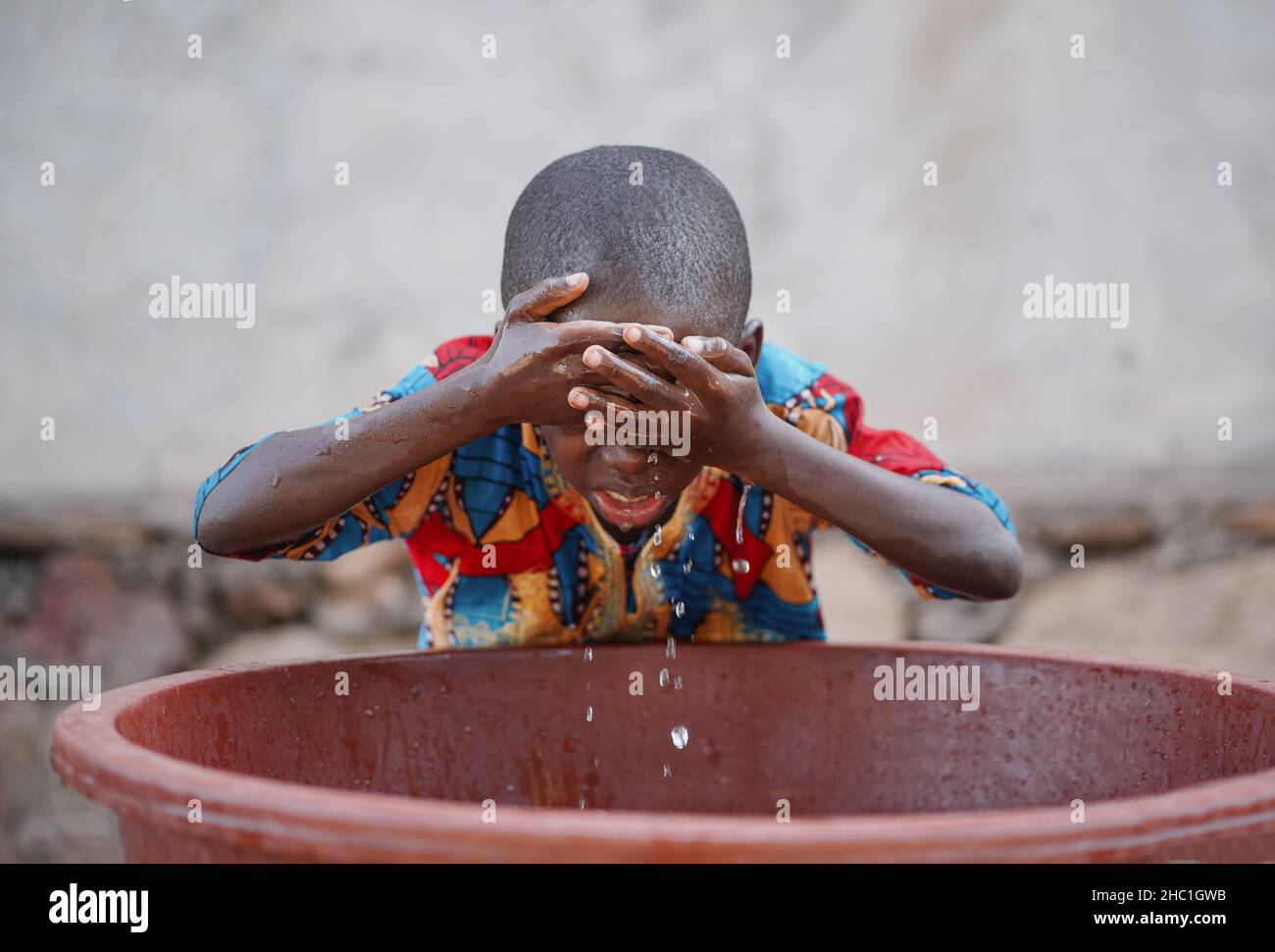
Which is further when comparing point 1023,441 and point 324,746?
point 1023,441

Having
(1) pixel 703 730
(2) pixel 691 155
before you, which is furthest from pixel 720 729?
(2) pixel 691 155

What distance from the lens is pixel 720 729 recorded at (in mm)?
1263

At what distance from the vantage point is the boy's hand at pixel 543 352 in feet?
3.01

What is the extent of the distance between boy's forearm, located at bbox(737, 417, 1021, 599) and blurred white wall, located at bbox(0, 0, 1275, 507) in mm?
1623

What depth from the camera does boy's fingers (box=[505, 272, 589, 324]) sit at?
0.94 meters

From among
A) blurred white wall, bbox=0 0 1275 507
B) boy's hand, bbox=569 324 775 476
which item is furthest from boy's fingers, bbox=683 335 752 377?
blurred white wall, bbox=0 0 1275 507

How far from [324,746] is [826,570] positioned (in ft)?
6.09

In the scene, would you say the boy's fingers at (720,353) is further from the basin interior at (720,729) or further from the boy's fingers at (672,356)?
the basin interior at (720,729)

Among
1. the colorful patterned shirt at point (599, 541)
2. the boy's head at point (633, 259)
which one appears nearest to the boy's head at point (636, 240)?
the boy's head at point (633, 259)

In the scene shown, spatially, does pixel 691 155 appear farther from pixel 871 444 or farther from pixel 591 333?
pixel 591 333

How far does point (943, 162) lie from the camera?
2.78 metres

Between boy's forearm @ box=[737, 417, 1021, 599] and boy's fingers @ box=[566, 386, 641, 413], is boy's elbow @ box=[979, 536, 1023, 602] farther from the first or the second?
boy's fingers @ box=[566, 386, 641, 413]

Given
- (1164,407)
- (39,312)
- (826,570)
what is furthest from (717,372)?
(39,312)
